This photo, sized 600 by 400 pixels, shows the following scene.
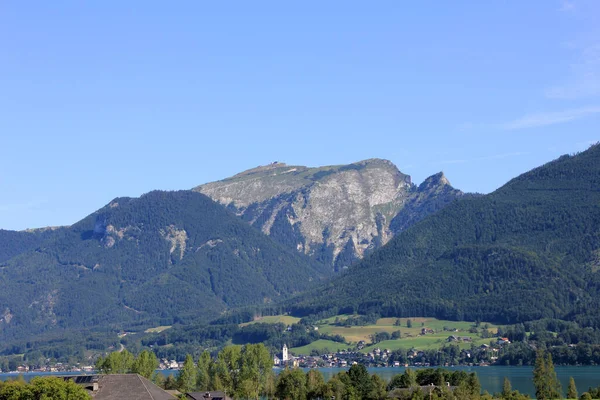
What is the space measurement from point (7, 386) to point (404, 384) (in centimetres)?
7478

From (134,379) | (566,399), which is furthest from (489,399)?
(134,379)

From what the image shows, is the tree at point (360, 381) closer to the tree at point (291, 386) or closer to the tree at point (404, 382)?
the tree at point (404, 382)

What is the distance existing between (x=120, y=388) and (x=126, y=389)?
40.3 inches

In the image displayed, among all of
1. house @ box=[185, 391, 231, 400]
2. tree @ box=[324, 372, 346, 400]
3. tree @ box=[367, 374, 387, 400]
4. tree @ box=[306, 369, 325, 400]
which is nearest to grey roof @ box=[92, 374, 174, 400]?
house @ box=[185, 391, 231, 400]

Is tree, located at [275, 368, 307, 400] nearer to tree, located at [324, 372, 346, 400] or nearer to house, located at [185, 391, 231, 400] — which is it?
tree, located at [324, 372, 346, 400]

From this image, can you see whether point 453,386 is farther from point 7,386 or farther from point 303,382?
point 7,386

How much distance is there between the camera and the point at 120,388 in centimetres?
14788

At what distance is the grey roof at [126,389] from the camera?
145 metres

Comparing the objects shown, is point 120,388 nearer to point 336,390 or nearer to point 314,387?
point 336,390

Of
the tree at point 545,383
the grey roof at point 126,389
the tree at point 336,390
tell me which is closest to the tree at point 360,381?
the tree at point 336,390

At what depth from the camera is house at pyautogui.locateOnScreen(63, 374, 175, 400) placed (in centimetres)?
14488

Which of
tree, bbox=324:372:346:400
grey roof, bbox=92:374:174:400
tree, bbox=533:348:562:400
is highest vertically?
grey roof, bbox=92:374:174:400

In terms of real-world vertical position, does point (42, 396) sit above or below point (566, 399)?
above

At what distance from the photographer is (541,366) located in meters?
193
